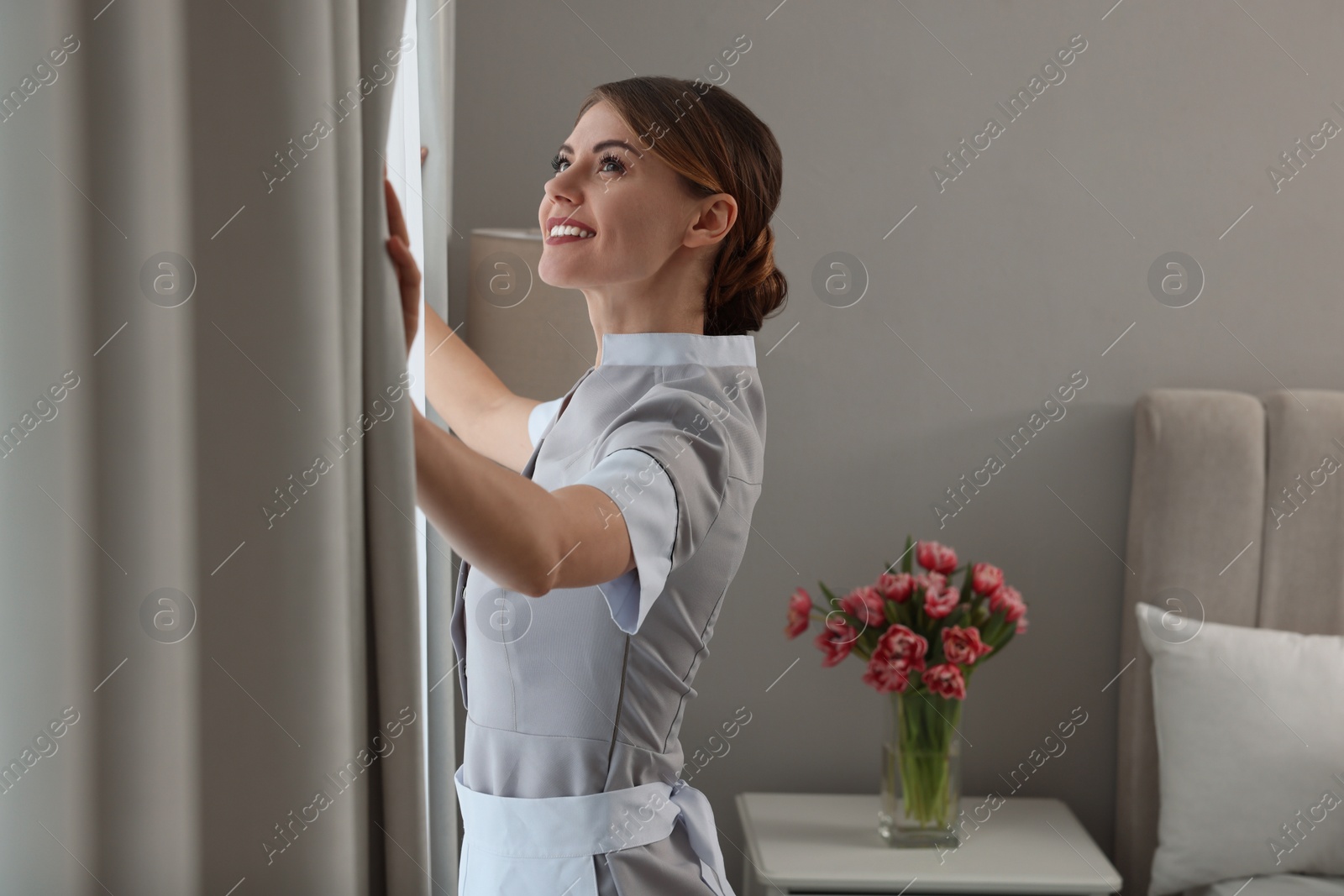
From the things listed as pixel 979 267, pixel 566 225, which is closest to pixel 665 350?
pixel 566 225

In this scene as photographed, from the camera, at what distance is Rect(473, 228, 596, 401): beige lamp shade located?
5.61ft

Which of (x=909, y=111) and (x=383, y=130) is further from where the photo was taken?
(x=909, y=111)

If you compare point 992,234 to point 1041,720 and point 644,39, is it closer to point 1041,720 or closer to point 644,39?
point 644,39

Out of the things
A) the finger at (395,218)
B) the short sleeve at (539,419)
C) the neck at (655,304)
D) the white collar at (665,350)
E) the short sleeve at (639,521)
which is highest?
the finger at (395,218)

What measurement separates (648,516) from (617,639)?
235 millimetres

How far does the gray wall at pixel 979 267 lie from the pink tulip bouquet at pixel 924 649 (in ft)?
0.85

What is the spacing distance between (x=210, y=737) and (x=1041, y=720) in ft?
6.79

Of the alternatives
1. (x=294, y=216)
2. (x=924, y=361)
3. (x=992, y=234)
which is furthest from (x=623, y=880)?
(x=992, y=234)

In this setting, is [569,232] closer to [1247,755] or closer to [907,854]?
[907,854]

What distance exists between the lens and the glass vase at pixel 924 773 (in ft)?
6.41

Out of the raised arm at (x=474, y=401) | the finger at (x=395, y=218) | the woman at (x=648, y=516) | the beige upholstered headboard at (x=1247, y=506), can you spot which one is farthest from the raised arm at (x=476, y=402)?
the beige upholstered headboard at (x=1247, y=506)

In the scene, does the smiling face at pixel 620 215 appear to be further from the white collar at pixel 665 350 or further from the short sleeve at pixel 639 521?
the short sleeve at pixel 639 521

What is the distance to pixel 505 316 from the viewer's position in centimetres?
176

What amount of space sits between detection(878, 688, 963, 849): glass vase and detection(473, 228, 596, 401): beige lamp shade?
0.84 metres
